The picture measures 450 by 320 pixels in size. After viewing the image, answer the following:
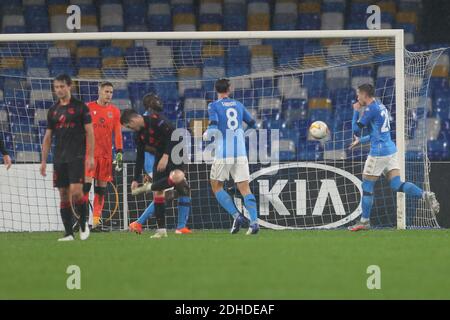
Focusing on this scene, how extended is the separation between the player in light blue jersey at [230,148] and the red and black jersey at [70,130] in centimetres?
176

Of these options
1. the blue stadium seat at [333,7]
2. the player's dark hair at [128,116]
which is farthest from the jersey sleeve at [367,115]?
the blue stadium seat at [333,7]

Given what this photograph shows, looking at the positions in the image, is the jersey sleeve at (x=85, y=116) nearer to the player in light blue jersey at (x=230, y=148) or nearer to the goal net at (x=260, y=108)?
the player in light blue jersey at (x=230, y=148)

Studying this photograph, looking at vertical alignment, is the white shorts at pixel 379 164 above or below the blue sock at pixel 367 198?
above

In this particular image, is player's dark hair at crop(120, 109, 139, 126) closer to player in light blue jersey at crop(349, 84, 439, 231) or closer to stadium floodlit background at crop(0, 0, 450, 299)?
stadium floodlit background at crop(0, 0, 450, 299)

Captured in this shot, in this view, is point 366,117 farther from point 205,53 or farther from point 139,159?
point 205,53

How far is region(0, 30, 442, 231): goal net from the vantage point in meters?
13.2

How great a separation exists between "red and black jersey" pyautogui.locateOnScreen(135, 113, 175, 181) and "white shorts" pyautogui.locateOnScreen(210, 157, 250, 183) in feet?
3.39

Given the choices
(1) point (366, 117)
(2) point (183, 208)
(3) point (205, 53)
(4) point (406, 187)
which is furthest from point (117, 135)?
(3) point (205, 53)

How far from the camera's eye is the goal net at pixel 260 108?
13.2 meters

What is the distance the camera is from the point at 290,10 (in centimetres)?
1789

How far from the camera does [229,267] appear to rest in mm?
7402

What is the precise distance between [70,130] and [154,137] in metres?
1.02

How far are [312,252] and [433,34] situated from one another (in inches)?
395
